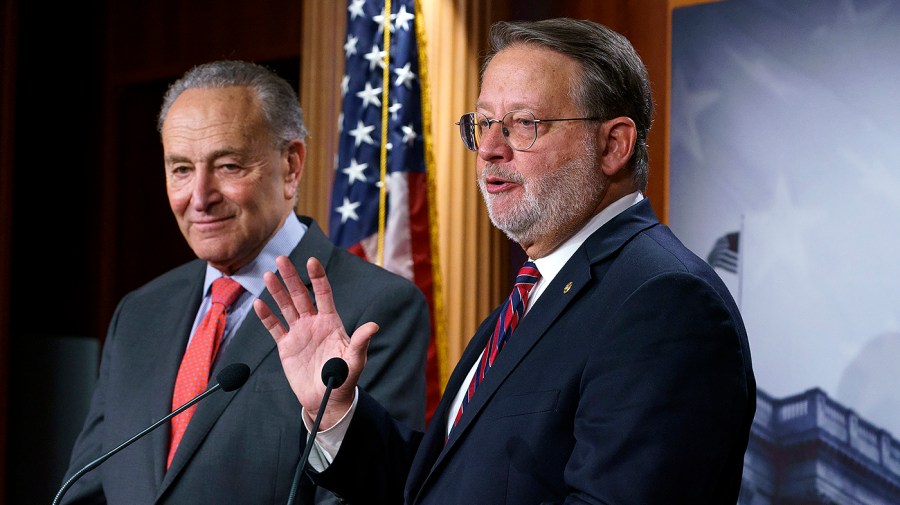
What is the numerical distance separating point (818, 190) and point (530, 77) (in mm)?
1764

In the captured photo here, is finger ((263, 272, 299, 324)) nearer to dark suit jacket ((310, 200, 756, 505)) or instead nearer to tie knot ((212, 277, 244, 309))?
dark suit jacket ((310, 200, 756, 505))

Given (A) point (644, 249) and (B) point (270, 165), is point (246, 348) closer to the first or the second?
(B) point (270, 165)

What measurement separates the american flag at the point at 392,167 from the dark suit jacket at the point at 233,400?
3.98ft

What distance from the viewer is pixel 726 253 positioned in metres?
3.64

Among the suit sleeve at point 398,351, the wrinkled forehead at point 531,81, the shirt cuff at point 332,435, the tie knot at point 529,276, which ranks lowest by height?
the shirt cuff at point 332,435

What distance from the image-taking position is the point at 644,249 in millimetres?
1851

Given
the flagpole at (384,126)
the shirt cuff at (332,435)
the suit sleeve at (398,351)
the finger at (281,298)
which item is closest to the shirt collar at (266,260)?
the suit sleeve at (398,351)

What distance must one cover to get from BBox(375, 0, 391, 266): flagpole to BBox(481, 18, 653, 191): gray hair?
183cm

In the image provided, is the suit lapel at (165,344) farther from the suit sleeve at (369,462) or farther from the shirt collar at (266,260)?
the suit sleeve at (369,462)

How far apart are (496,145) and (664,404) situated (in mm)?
664

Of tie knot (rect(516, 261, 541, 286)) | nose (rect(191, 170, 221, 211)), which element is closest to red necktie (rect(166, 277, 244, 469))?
nose (rect(191, 170, 221, 211))

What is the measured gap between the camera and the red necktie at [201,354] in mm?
2484

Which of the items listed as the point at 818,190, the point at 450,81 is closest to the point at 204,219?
the point at 450,81

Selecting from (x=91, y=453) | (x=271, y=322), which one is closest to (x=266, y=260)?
(x=271, y=322)
